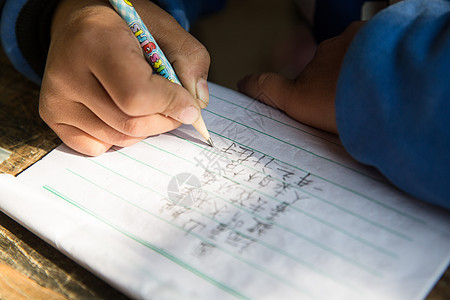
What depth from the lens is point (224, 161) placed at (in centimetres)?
42

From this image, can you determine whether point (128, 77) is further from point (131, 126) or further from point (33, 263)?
point (33, 263)

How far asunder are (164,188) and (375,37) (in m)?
0.25

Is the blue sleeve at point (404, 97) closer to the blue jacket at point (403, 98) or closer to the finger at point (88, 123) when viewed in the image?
the blue jacket at point (403, 98)

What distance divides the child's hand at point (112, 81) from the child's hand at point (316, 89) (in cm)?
9

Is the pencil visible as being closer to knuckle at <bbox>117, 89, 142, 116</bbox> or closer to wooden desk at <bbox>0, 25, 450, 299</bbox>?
knuckle at <bbox>117, 89, 142, 116</bbox>

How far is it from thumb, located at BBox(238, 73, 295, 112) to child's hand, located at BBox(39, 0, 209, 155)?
0.08 meters

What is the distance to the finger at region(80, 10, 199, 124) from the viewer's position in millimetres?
367

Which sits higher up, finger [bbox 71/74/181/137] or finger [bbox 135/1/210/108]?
finger [bbox 135/1/210/108]

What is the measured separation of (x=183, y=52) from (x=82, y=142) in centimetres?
15

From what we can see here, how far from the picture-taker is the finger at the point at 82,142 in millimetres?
440

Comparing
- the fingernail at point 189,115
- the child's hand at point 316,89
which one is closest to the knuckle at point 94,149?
the fingernail at point 189,115

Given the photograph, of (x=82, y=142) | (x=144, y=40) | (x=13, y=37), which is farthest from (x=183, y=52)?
(x=13, y=37)

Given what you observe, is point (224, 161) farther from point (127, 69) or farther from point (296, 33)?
point (296, 33)

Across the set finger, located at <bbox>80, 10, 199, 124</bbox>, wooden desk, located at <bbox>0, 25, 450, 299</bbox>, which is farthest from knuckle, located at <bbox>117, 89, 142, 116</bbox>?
wooden desk, located at <bbox>0, 25, 450, 299</bbox>
